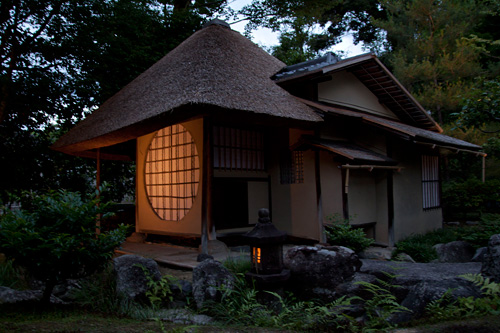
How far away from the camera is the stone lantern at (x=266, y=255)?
5051mm

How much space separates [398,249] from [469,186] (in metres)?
A: 6.29

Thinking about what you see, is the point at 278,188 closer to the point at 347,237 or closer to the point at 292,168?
the point at 292,168

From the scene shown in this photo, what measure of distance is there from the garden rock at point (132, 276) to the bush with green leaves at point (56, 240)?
430mm

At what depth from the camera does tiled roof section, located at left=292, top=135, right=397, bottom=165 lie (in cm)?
763

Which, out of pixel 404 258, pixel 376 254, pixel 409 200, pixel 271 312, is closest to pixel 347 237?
pixel 376 254

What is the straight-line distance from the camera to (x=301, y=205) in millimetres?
8664

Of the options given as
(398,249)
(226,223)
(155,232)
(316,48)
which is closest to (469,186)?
(398,249)

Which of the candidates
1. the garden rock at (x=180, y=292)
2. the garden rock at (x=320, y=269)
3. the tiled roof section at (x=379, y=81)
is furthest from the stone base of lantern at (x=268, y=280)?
the tiled roof section at (x=379, y=81)

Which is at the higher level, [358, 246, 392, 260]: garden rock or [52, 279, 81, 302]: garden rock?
[52, 279, 81, 302]: garden rock

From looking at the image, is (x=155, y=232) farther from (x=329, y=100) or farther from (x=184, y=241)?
(x=329, y=100)

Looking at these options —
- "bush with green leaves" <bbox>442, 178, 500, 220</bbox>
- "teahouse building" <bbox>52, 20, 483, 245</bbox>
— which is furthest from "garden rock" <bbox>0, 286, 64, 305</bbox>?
"bush with green leaves" <bbox>442, 178, 500, 220</bbox>

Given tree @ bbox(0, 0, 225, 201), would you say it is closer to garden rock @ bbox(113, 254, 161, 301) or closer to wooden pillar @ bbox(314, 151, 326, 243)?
garden rock @ bbox(113, 254, 161, 301)

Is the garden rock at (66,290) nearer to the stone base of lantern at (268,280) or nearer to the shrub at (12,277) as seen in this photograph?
the shrub at (12,277)

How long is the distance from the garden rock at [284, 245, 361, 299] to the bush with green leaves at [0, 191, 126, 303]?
2612mm
